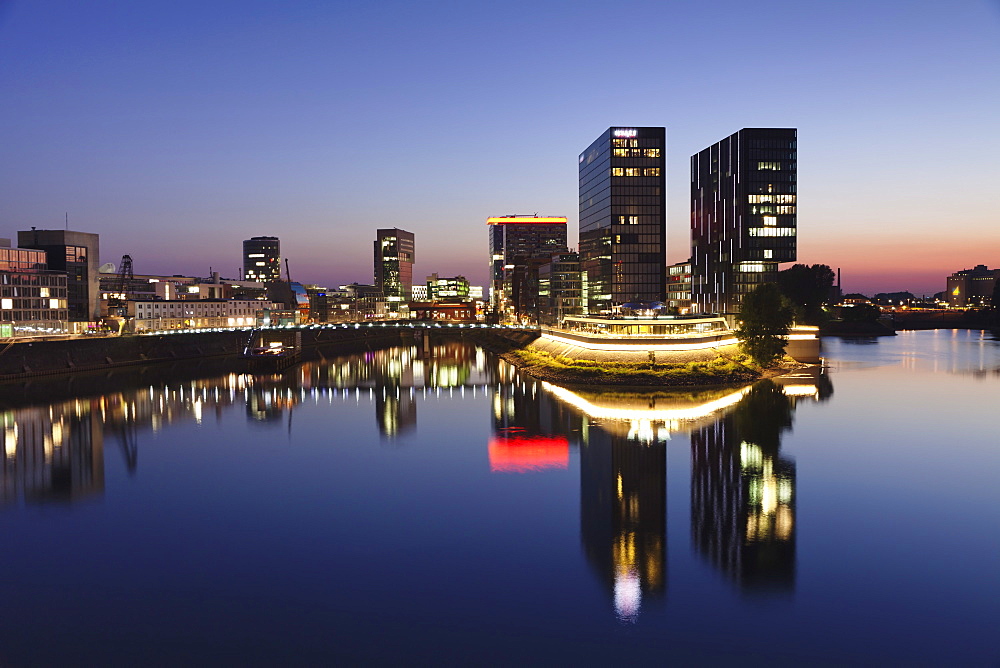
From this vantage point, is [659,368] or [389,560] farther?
[659,368]

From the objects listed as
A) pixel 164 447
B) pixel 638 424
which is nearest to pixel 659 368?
pixel 638 424

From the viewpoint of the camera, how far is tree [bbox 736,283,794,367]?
9041 centimetres

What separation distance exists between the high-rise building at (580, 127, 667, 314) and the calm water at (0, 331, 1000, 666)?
88.1 metres

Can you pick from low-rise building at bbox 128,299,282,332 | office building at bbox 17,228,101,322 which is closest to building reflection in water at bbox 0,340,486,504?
low-rise building at bbox 128,299,282,332

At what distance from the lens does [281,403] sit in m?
73.5

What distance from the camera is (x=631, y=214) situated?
146750mm

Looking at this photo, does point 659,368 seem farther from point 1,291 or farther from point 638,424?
point 1,291

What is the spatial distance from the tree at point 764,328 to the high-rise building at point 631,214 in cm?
5191

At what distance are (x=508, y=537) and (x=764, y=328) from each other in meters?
70.8

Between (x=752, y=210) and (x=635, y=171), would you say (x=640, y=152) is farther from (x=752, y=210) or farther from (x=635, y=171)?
(x=752, y=210)

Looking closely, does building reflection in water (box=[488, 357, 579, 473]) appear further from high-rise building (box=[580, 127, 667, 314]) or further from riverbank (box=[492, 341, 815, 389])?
high-rise building (box=[580, 127, 667, 314])

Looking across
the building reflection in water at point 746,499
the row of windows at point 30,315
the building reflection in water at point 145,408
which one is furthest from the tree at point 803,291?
the row of windows at point 30,315

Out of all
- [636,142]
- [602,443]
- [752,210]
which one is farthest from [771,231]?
[602,443]

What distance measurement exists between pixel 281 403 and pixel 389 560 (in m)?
49.5
